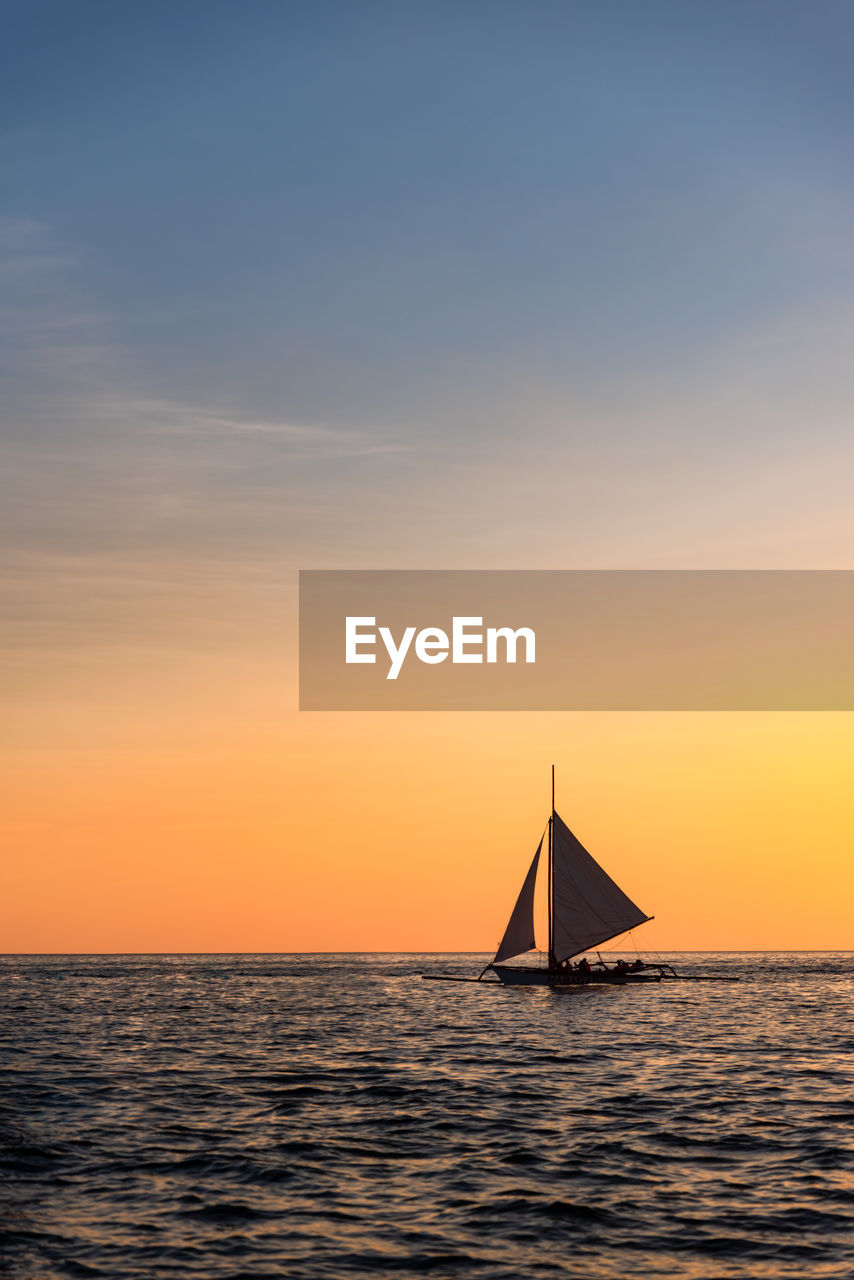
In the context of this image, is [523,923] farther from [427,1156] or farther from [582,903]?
[427,1156]

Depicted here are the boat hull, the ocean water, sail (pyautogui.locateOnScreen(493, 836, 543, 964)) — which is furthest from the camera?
the boat hull

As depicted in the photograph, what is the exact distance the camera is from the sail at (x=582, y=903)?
Result: 10681cm

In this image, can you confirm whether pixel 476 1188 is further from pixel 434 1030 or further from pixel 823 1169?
pixel 434 1030

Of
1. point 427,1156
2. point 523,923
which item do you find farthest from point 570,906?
point 427,1156

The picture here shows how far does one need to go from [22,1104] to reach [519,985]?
86.6m

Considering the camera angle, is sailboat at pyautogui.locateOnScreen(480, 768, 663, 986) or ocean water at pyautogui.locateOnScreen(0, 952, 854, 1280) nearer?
ocean water at pyautogui.locateOnScreen(0, 952, 854, 1280)

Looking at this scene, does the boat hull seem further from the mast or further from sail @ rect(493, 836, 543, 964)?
sail @ rect(493, 836, 543, 964)

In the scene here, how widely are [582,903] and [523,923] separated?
5.55 metres

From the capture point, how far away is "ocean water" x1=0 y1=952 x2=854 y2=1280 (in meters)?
20.9

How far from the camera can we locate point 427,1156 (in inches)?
1158

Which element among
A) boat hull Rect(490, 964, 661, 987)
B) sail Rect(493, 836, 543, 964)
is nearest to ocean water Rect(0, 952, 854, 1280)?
sail Rect(493, 836, 543, 964)

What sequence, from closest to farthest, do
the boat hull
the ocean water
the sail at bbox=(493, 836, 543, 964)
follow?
the ocean water
the sail at bbox=(493, 836, 543, 964)
the boat hull

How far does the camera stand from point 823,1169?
27.6m

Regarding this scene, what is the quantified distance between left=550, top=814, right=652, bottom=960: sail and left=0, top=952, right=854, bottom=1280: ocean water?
42.2 meters
